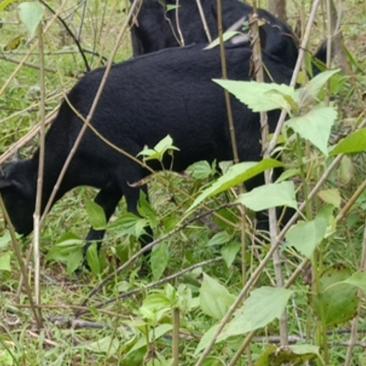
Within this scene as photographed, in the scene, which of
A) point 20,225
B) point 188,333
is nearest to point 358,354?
point 188,333

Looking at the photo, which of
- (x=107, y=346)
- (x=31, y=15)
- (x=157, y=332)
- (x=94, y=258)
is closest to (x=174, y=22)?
(x=94, y=258)

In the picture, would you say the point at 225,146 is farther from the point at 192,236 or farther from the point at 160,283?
the point at 160,283

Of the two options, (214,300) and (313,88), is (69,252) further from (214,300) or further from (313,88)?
(313,88)

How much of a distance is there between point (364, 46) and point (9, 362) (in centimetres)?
451

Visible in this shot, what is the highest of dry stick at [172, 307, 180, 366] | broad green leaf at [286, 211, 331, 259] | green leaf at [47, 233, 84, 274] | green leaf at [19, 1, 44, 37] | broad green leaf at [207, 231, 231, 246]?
green leaf at [19, 1, 44, 37]

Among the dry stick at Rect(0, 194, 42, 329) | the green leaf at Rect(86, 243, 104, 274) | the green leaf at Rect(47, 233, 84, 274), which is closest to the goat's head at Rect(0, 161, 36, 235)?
the green leaf at Rect(86, 243, 104, 274)

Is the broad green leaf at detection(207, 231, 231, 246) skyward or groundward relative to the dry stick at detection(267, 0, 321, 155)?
groundward

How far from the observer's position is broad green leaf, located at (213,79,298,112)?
1953mm

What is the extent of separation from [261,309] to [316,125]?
0.38 m

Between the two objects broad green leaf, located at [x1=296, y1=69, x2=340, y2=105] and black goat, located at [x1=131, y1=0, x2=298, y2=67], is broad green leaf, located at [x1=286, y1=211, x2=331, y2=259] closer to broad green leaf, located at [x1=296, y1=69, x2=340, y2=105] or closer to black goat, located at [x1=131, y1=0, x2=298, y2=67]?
broad green leaf, located at [x1=296, y1=69, x2=340, y2=105]

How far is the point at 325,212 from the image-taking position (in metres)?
2.09

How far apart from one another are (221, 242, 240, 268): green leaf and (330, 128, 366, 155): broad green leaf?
70.8 inches

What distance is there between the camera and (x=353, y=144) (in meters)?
1.87

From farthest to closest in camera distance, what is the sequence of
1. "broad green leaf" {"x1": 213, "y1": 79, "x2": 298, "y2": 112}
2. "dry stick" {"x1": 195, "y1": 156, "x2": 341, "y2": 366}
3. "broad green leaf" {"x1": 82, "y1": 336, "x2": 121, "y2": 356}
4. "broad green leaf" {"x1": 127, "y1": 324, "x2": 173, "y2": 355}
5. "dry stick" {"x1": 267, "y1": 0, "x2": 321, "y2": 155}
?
"broad green leaf" {"x1": 82, "y1": 336, "x2": 121, "y2": 356}
"broad green leaf" {"x1": 127, "y1": 324, "x2": 173, "y2": 355}
"dry stick" {"x1": 267, "y1": 0, "x2": 321, "y2": 155}
"dry stick" {"x1": 195, "y1": 156, "x2": 341, "y2": 366}
"broad green leaf" {"x1": 213, "y1": 79, "x2": 298, "y2": 112}
